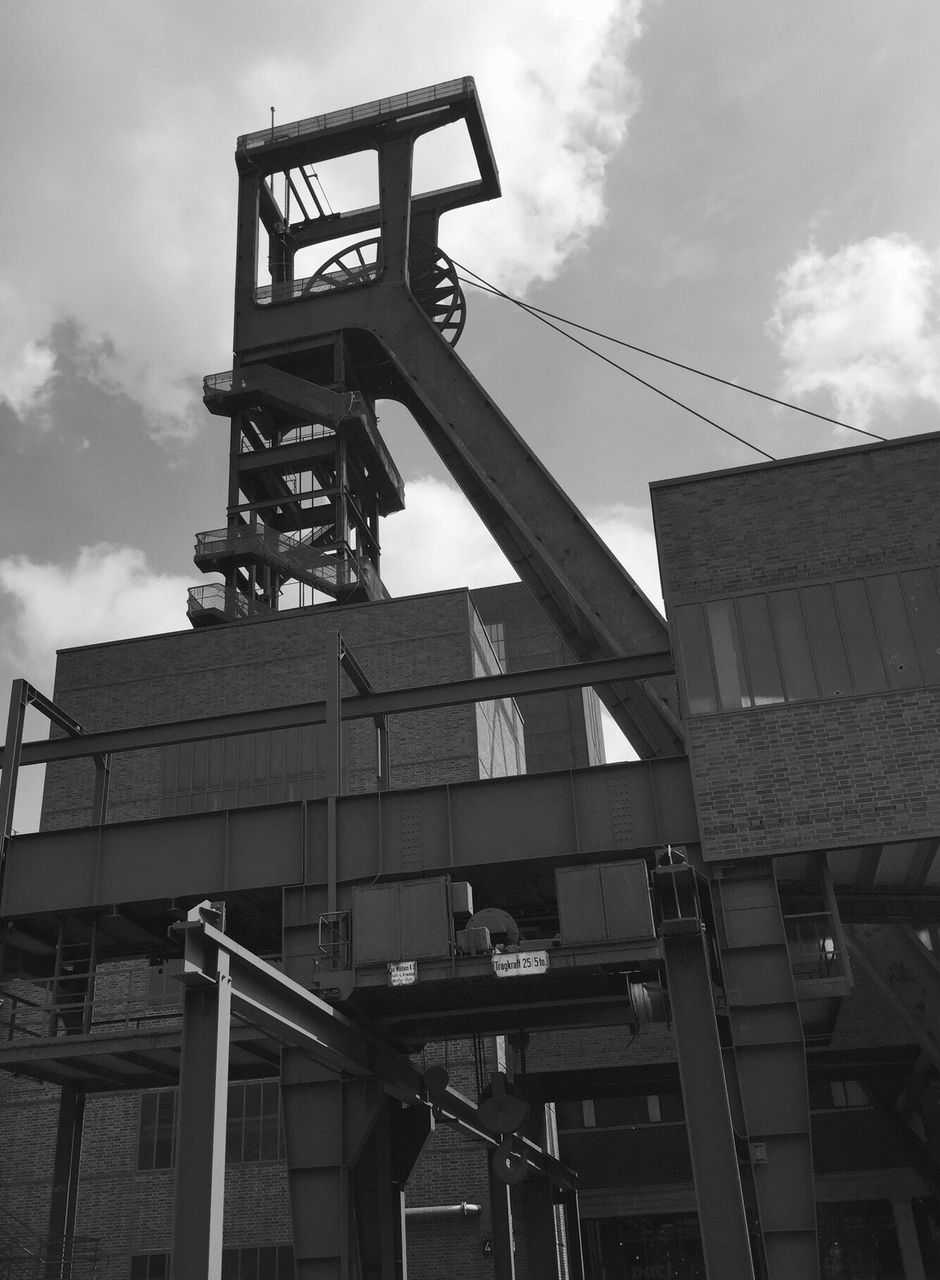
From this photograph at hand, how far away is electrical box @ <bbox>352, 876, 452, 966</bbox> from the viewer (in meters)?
12.8

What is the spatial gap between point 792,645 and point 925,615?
1736 mm

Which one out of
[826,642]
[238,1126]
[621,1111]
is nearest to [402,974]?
[826,642]

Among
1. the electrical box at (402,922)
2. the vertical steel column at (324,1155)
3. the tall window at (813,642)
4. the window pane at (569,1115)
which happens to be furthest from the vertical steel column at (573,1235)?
the tall window at (813,642)

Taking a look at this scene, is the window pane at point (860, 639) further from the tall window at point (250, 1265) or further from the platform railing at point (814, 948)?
the tall window at point (250, 1265)

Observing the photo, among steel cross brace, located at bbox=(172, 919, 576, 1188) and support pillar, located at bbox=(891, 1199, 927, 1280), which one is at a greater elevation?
steel cross brace, located at bbox=(172, 919, 576, 1188)

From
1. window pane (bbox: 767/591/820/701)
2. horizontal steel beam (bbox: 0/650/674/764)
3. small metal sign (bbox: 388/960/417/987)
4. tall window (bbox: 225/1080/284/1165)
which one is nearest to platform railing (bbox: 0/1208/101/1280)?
tall window (bbox: 225/1080/284/1165)

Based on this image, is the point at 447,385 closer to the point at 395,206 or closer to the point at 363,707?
the point at 395,206

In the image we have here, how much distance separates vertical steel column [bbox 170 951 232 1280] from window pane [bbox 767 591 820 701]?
8.66 m

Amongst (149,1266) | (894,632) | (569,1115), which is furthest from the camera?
(569,1115)

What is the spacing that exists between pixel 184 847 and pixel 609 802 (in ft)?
19.2

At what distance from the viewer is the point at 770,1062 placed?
41.4 feet

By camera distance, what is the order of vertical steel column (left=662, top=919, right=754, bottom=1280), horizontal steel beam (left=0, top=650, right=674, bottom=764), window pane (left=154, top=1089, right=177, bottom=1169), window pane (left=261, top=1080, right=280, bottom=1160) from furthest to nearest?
window pane (left=154, top=1089, right=177, bottom=1169) < window pane (left=261, top=1080, right=280, bottom=1160) < horizontal steel beam (left=0, top=650, right=674, bottom=764) < vertical steel column (left=662, top=919, right=754, bottom=1280)

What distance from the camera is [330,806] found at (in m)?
14.9

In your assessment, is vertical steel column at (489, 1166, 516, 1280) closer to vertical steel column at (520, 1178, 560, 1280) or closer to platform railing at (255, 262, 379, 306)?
vertical steel column at (520, 1178, 560, 1280)
